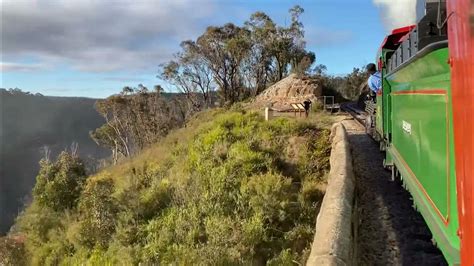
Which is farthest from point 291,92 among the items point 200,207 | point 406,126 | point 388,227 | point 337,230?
point 337,230

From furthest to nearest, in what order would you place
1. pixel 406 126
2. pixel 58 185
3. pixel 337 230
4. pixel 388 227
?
pixel 58 185, pixel 388 227, pixel 406 126, pixel 337 230

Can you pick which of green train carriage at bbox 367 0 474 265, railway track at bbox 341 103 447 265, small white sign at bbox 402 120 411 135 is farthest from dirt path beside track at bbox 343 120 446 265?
small white sign at bbox 402 120 411 135

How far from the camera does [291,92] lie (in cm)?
4294

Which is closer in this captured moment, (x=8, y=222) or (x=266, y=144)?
(x=266, y=144)

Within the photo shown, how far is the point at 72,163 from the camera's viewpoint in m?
19.8

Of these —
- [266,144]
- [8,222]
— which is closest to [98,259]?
[266,144]

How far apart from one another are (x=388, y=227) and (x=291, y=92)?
119 feet

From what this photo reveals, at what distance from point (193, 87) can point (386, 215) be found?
45.2m

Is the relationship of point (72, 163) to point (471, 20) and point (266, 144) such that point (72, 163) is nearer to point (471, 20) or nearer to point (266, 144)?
point (266, 144)

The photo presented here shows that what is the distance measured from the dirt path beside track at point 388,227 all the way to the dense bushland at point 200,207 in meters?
1.32

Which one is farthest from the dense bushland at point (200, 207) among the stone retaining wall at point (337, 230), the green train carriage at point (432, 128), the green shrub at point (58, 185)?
the green train carriage at point (432, 128)

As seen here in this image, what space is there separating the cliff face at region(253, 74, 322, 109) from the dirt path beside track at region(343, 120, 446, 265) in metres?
30.3

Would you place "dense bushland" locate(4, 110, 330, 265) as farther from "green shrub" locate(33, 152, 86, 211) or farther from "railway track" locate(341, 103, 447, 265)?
"railway track" locate(341, 103, 447, 265)

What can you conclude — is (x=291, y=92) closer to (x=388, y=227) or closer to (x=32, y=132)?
(x=388, y=227)
